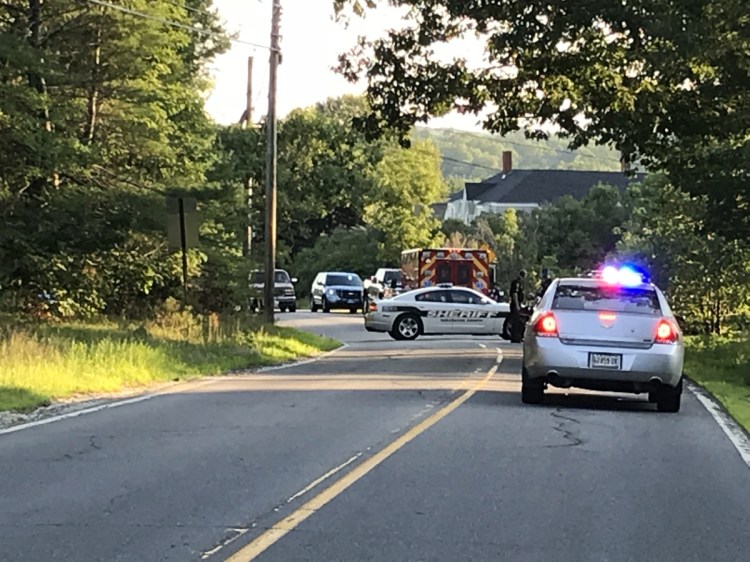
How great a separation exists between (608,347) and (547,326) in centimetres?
74

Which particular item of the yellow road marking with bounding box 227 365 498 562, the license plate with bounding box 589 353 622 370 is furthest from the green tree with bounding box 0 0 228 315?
the license plate with bounding box 589 353 622 370

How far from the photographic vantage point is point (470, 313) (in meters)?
31.3

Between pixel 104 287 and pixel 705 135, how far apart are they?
12775mm

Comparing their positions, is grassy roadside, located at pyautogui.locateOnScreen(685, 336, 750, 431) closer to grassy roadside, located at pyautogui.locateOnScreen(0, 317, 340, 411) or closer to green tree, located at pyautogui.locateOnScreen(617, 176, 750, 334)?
green tree, located at pyautogui.locateOnScreen(617, 176, 750, 334)

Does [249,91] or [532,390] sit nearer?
[532,390]

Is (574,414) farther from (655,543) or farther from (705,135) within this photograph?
(705,135)

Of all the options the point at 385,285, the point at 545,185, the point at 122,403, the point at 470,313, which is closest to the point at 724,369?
the point at 470,313

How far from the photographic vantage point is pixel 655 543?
7.63 m

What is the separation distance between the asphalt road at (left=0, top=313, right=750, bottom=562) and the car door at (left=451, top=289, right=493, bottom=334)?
1533cm

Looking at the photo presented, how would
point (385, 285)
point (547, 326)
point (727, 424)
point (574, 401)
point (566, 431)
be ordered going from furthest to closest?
1. point (385, 285)
2. point (574, 401)
3. point (547, 326)
4. point (727, 424)
5. point (566, 431)

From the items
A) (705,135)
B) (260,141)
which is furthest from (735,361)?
(260,141)

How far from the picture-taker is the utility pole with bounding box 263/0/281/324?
28.3 metres

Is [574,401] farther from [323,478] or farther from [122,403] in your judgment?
[323,478]

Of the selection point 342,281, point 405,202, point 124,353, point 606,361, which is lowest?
point 124,353
